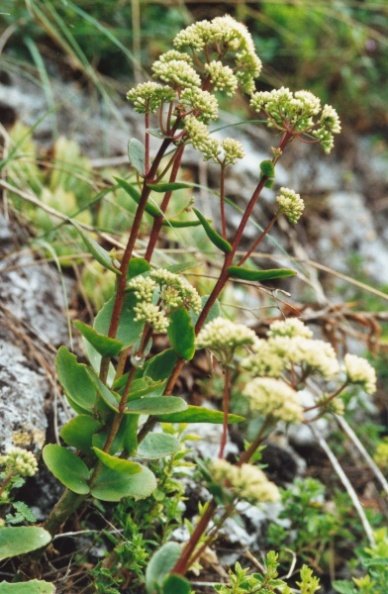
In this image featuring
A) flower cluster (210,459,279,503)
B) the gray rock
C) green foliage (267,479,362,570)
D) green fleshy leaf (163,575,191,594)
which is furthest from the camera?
green foliage (267,479,362,570)

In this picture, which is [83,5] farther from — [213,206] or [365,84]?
[365,84]

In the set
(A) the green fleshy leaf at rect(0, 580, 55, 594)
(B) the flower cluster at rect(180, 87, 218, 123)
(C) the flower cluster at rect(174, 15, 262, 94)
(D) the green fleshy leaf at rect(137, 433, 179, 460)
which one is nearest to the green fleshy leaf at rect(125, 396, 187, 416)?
(D) the green fleshy leaf at rect(137, 433, 179, 460)

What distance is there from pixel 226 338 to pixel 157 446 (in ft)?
2.22

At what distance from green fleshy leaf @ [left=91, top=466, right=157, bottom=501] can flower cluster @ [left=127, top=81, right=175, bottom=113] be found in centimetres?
91

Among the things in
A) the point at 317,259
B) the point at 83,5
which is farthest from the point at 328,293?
the point at 83,5

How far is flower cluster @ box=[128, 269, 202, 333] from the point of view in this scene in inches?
62.5

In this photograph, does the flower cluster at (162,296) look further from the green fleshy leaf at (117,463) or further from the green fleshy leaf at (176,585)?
the green fleshy leaf at (176,585)

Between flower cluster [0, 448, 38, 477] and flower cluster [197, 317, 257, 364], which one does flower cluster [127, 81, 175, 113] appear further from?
flower cluster [0, 448, 38, 477]

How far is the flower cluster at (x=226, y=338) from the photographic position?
138 cm

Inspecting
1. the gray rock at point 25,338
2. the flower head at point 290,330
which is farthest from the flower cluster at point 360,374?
the gray rock at point 25,338

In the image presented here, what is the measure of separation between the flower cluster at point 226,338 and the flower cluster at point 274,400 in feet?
0.40

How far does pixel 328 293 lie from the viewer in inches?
179

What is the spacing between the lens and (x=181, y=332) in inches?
64.6

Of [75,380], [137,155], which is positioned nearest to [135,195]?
[137,155]
